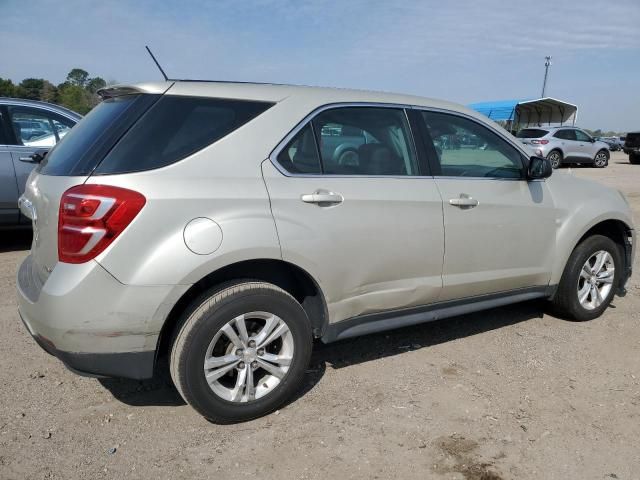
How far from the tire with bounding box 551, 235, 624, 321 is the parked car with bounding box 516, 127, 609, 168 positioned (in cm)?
1683

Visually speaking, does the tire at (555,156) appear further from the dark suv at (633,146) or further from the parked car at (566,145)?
the dark suv at (633,146)

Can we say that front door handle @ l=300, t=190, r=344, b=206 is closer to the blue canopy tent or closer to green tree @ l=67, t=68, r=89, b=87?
the blue canopy tent

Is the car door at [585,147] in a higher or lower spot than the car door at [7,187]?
lower

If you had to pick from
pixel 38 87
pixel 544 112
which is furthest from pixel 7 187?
pixel 38 87

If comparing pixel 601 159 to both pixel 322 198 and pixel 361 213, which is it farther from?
pixel 322 198

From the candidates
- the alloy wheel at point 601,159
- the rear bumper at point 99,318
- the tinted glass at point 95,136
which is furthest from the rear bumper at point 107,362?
the alloy wheel at point 601,159

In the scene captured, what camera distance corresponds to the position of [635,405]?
10.0 feet

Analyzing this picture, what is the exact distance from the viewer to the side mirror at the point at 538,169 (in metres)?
3.65

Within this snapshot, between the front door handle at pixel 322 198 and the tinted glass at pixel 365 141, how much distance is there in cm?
16

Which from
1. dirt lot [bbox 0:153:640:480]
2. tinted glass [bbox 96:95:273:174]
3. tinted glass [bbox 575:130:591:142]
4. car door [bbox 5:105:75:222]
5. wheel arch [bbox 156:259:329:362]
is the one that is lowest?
tinted glass [bbox 575:130:591:142]

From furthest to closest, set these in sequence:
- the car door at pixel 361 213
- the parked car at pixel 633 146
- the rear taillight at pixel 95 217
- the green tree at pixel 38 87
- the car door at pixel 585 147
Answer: the green tree at pixel 38 87, the parked car at pixel 633 146, the car door at pixel 585 147, the car door at pixel 361 213, the rear taillight at pixel 95 217

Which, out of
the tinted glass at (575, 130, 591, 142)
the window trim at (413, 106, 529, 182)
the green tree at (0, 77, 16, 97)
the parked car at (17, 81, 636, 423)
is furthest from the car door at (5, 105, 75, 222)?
the green tree at (0, 77, 16, 97)

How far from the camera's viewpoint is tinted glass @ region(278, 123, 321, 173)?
2811 millimetres

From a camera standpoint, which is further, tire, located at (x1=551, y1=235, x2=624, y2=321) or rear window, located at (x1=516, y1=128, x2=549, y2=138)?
rear window, located at (x1=516, y1=128, x2=549, y2=138)
